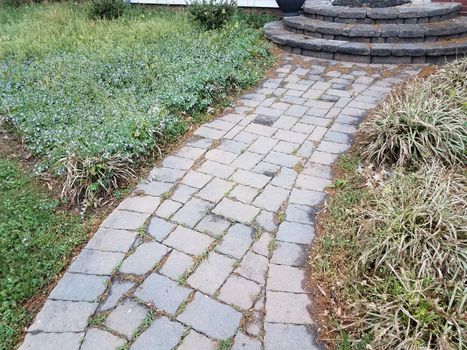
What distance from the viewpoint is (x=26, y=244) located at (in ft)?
7.93

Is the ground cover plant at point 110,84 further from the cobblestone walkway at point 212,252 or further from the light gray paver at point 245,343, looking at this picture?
the light gray paver at point 245,343

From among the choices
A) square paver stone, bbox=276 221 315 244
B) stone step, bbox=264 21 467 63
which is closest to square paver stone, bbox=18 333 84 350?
square paver stone, bbox=276 221 315 244

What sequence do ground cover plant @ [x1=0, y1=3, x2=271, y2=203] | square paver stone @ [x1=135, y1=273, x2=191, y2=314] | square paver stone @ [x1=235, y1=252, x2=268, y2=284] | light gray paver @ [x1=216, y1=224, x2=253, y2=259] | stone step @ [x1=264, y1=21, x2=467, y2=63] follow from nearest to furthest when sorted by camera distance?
square paver stone @ [x1=135, y1=273, x2=191, y2=314] < square paver stone @ [x1=235, y1=252, x2=268, y2=284] < light gray paver @ [x1=216, y1=224, x2=253, y2=259] < ground cover plant @ [x1=0, y1=3, x2=271, y2=203] < stone step @ [x1=264, y1=21, x2=467, y2=63]

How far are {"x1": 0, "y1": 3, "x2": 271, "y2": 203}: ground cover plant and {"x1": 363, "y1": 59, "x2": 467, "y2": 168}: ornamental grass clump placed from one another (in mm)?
1591

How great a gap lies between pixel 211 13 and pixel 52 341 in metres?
4.99

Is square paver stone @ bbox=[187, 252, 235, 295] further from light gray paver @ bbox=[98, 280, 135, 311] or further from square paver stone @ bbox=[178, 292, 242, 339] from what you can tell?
light gray paver @ bbox=[98, 280, 135, 311]

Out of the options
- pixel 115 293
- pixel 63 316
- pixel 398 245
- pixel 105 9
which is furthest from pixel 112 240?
pixel 105 9

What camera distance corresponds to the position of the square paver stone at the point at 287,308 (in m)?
1.96

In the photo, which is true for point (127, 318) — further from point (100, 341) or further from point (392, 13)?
point (392, 13)

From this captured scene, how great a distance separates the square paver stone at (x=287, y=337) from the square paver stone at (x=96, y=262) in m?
0.91

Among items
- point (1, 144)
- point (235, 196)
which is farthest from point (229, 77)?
point (1, 144)

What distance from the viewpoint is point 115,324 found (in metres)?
1.95

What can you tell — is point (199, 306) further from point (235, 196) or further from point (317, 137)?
point (317, 137)

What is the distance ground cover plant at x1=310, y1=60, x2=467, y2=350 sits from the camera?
1795 mm
